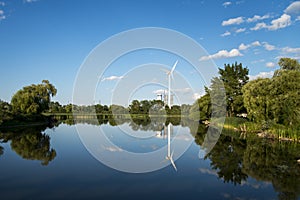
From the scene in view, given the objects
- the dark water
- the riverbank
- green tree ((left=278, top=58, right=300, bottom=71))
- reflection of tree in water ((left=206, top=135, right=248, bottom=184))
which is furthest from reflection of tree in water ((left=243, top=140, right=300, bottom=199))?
green tree ((left=278, top=58, right=300, bottom=71))

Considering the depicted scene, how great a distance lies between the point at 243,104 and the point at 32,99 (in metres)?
28.3

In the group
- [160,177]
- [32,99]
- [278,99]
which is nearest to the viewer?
[160,177]

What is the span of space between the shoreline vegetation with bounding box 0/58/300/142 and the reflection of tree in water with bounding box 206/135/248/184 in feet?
17.6

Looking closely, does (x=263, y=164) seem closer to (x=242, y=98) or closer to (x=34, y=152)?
(x=34, y=152)

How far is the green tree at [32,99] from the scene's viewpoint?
35.8 m

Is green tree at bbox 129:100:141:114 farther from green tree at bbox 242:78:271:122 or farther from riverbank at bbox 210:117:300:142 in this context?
green tree at bbox 242:78:271:122

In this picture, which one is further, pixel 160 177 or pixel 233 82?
pixel 233 82

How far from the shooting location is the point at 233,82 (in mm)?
32594

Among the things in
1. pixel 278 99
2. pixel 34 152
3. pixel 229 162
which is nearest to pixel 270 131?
pixel 278 99

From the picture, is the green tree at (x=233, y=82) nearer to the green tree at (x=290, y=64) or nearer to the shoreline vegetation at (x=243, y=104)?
the shoreline vegetation at (x=243, y=104)

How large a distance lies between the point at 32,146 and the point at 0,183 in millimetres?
8172

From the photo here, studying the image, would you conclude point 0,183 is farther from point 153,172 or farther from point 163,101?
point 163,101

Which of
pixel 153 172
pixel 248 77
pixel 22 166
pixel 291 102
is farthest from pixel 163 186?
pixel 248 77

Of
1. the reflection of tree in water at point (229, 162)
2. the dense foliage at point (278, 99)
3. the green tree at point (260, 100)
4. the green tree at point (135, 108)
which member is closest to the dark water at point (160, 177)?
the reflection of tree in water at point (229, 162)
